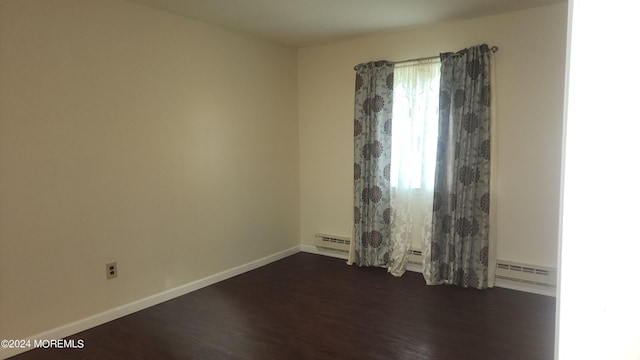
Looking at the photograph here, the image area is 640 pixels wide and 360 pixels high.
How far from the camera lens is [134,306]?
300cm

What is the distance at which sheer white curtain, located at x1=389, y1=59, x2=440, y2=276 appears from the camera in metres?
3.65

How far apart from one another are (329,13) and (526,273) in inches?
108

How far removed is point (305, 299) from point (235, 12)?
95.2 inches

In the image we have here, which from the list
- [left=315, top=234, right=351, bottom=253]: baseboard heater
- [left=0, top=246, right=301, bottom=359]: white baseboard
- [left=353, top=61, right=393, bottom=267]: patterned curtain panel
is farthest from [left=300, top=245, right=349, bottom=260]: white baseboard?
[left=0, top=246, right=301, bottom=359]: white baseboard

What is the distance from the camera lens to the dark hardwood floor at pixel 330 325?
2.41m

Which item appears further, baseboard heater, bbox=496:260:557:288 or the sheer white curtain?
the sheer white curtain

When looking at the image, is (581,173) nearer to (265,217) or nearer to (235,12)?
(235,12)

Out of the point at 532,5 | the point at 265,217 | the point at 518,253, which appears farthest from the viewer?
the point at 265,217

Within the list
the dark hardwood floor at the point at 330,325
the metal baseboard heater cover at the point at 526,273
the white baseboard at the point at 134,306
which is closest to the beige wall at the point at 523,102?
the metal baseboard heater cover at the point at 526,273

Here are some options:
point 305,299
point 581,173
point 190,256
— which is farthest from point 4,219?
point 581,173

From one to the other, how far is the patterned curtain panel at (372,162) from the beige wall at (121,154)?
96cm

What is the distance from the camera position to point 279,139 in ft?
14.2

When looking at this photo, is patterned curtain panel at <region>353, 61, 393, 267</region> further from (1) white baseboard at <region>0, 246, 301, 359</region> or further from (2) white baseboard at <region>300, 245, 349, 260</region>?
(1) white baseboard at <region>0, 246, 301, 359</region>

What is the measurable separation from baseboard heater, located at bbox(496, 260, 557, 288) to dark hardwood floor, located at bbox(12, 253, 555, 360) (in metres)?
0.13
